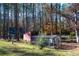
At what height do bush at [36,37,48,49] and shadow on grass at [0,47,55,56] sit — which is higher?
bush at [36,37,48,49]

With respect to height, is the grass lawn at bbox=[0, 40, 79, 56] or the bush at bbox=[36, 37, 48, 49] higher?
the bush at bbox=[36, 37, 48, 49]

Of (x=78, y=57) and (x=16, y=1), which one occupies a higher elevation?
(x=16, y=1)

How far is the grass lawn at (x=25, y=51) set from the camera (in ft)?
12.6

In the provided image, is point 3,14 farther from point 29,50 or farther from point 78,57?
point 78,57

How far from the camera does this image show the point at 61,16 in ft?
12.7

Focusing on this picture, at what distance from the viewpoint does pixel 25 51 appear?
12.6 ft

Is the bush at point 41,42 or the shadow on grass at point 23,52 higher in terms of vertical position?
the bush at point 41,42

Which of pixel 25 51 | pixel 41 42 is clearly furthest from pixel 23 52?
pixel 41 42

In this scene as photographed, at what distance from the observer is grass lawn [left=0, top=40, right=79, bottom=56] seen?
3846 mm

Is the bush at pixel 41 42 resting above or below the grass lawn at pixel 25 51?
above

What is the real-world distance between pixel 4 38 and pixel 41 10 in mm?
441

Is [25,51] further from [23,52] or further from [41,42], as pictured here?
[41,42]

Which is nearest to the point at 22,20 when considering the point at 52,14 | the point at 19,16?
the point at 19,16

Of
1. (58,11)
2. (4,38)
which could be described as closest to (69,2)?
(58,11)
